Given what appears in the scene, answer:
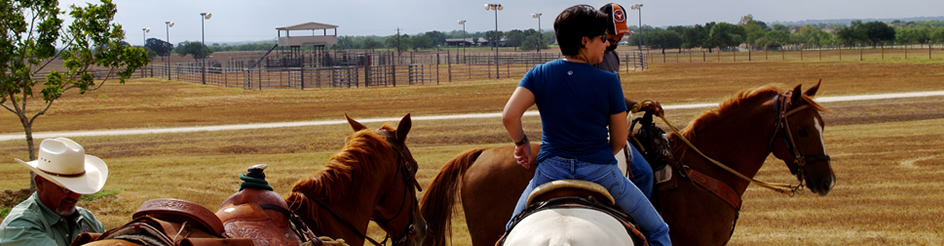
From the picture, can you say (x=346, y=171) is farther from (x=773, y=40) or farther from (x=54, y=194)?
(x=773, y=40)

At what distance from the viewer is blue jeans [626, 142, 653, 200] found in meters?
5.46

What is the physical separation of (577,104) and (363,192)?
5.88 feet

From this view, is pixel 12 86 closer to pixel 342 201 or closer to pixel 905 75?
pixel 342 201

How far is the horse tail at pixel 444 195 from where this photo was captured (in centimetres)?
609

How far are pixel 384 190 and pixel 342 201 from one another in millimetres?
393

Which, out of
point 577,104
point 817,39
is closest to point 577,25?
point 577,104

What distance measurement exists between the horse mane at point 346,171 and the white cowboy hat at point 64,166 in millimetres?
1150

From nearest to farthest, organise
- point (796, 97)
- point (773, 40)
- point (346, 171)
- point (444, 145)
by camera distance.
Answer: point (346, 171) < point (796, 97) < point (444, 145) < point (773, 40)

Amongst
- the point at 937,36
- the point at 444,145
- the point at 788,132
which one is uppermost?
the point at 937,36

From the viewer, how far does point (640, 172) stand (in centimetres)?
546

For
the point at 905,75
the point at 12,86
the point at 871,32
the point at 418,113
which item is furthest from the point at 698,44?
the point at 12,86

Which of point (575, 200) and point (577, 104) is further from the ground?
point (577, 104)

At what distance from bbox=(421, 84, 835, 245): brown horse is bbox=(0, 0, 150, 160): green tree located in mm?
6746

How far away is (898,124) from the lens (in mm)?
19609
